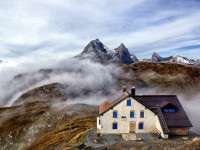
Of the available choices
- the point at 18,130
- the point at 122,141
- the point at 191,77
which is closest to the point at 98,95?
the point at 18,130

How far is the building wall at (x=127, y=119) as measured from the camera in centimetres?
4138

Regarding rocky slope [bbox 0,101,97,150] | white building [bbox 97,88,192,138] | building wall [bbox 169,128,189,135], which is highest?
white building [bbox 97,88,192,138]

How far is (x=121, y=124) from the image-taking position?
137 ft

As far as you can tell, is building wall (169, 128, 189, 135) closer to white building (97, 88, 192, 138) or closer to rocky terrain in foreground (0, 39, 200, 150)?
rocky terrain in foreground (0, 39, 200, 150)

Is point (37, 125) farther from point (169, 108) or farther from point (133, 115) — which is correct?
point (169, 108)

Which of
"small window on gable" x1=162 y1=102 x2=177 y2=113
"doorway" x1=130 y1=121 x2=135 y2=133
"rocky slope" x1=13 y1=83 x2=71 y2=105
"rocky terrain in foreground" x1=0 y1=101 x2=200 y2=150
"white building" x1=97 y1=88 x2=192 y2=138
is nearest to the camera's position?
"rocky terrain in foreground" x1=0 y1=101 x2=200 y2=150

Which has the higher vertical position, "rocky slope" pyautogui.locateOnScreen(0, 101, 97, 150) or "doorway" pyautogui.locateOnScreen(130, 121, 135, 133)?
"doorway" pyautogui.locateOnScreen(130, 121, 135, 133)

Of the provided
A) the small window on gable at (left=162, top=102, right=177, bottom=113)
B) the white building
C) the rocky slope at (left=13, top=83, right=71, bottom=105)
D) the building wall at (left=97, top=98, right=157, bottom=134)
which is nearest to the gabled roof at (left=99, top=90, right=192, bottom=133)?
the white building

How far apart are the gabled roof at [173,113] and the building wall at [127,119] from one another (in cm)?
176

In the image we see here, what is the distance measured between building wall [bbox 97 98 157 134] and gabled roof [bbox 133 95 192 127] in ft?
5.77

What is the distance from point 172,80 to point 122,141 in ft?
563

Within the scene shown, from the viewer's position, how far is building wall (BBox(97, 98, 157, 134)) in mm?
41375

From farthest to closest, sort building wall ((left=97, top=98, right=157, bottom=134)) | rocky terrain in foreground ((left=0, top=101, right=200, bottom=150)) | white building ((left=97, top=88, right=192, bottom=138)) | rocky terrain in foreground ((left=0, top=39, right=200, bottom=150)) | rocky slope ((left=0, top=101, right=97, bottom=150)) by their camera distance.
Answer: rocky slope ((left=0, top=101, right=97, bottom=150)) → building wall ((left=97, top=98, right=157, bottom=134)) → white building ((left=97, top=88, right=192, bottom=138)) → rocky terrain in foreground ((left=0, top=39, right=200, bottom=150)) → rocky terrain in foreground ((left=0, top=101, right=200, bottom=150))

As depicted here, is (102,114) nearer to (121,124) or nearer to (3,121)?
(121,124)
